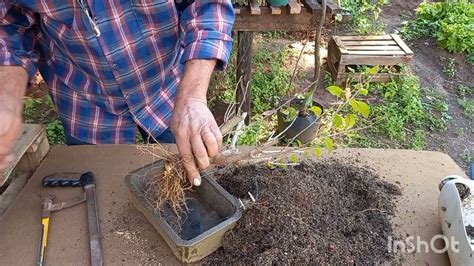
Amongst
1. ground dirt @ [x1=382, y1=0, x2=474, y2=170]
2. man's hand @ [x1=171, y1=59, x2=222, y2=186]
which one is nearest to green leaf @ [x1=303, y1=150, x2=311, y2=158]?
man's hand @ [x1=171, y1=59, x2=222, y2=186]

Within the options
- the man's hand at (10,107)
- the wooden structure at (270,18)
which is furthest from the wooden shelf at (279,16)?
the man's hand at (10,107)

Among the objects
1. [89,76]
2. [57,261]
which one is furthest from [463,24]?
[57,261]

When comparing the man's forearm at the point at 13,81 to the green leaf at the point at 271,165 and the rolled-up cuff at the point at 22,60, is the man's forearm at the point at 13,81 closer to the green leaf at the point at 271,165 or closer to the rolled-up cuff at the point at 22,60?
the rolled-up cuff at the point at 22,60

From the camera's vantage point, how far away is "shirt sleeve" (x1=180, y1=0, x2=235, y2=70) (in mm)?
1217

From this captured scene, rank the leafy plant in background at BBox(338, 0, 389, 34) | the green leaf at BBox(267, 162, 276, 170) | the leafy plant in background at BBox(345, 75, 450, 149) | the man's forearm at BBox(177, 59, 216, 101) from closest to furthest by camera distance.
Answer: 1. the man's forearm at BBox(177, 59, 216, 101)
2. the green leaf at BBox(267, 162, 276, 170)
3. the leafy plant in background at BBox(345, 75, 450, 149)
4. the leafy plant in background at BBox(338, 0, 389, 34)

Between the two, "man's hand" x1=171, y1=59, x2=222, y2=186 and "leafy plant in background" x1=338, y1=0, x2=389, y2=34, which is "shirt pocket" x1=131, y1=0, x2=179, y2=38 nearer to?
"man's hand" x1=171, y1=59, x2=222, y2=186

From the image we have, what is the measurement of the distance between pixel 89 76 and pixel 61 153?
0.29 m

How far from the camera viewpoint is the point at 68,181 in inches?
52.9

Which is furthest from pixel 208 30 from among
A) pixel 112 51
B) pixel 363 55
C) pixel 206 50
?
pixel 363 55

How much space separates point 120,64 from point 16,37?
13.1 inches

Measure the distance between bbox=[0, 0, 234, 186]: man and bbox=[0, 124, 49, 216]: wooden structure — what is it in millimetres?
179

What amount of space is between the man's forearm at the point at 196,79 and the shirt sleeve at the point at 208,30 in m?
0.02

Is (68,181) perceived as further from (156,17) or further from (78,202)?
(156,17)

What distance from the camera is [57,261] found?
44.4 inches
